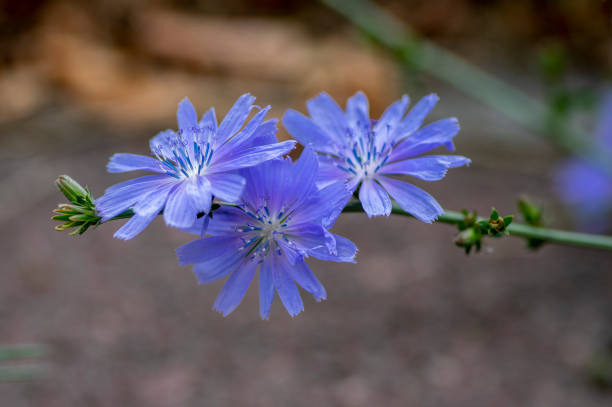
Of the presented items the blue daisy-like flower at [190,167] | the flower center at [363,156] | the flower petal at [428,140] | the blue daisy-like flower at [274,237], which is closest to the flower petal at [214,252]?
the blue daisy-like flower at [274,237]

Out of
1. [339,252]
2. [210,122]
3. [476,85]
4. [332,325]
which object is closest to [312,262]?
[332,325]

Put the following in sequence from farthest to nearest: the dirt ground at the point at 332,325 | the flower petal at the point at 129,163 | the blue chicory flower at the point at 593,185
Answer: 1. the blue chicory flower at the point at 593,185
2. the dirt ground at the point at 332,325
3. the flower petal at the point at 129,163

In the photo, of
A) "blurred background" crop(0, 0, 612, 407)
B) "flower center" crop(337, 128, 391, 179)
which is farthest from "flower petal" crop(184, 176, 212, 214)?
"blurred background" crop(0, 0, 612, 407)

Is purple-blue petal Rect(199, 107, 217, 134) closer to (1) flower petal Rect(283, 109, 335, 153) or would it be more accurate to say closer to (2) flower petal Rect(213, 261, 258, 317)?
(1) flower petal Rect(283, 109, 335, 153)

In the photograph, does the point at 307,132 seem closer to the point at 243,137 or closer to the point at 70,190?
the point at 243,137

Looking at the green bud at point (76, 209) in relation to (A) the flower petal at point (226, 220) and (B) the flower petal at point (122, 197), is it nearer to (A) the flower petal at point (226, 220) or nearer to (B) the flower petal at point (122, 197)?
(B) the flower petal at point (122, 197)

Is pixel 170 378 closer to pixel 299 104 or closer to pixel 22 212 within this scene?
pixel 22 212

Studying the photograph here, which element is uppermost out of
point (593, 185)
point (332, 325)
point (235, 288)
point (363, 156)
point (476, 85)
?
point (476, 85)

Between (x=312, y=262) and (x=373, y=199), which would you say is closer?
(x=373, y=199)
